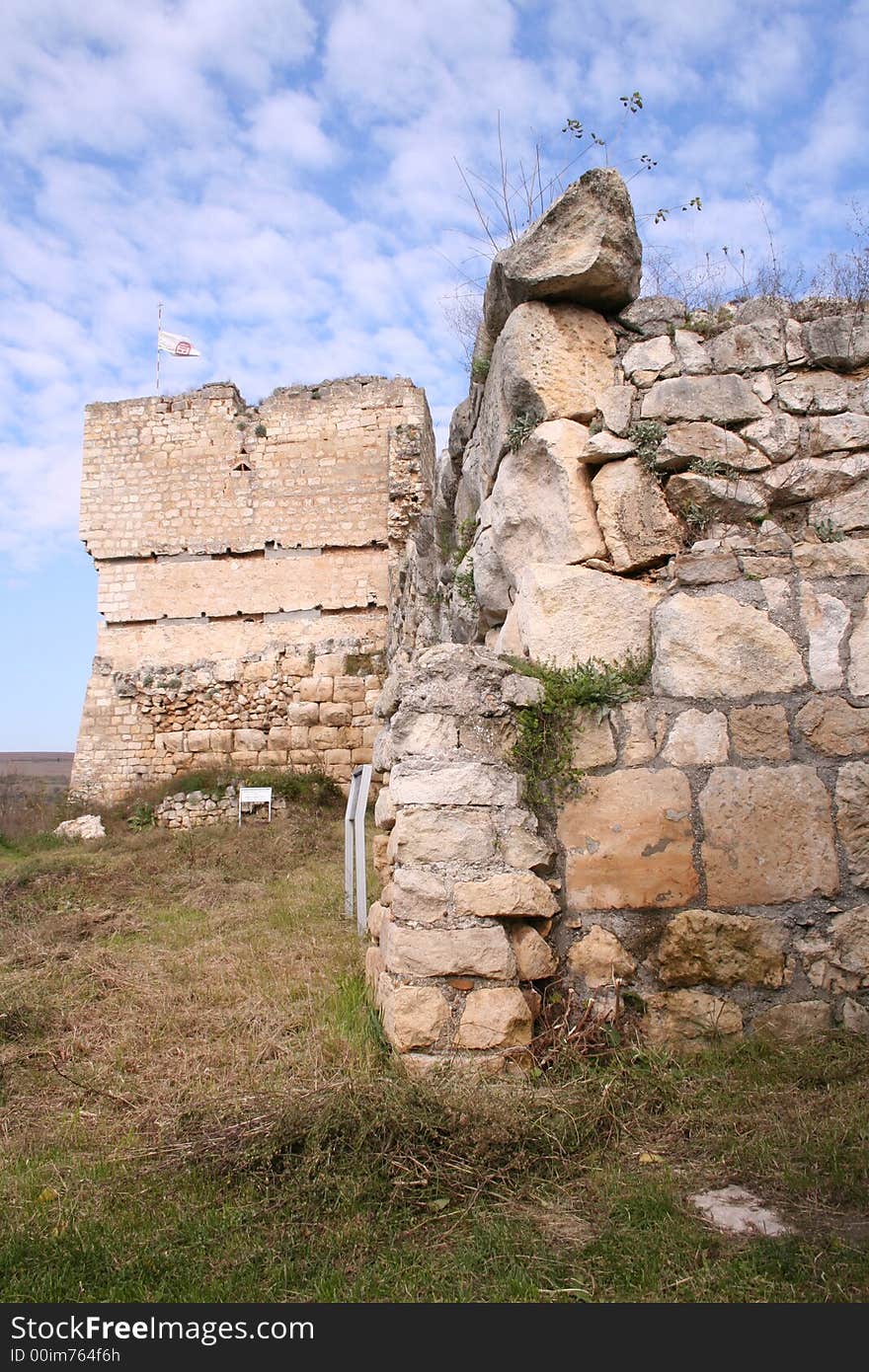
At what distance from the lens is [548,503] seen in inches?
149

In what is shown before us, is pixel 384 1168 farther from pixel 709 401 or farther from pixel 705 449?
pixel 709 401

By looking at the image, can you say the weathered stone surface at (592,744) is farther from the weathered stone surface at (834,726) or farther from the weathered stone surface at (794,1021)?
the weathered stone surface at (794,1021)

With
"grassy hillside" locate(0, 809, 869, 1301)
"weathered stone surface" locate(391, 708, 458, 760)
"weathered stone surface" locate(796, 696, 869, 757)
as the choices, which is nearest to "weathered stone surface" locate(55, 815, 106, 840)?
"grassy hillside" locate(0, 809, 869, 1301)

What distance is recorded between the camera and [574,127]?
13.4ft

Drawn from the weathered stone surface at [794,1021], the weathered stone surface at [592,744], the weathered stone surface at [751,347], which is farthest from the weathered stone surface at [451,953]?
the weathered stone surface at [751,347]

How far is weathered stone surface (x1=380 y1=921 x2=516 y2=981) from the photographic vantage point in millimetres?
2988

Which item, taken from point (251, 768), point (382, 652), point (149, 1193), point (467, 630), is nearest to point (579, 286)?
point (467, 630)

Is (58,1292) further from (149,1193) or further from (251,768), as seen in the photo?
(251,768)

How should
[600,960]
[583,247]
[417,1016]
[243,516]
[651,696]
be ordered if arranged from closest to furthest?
[417,1016], [600,960], [651,696], [583,247], [243,516]

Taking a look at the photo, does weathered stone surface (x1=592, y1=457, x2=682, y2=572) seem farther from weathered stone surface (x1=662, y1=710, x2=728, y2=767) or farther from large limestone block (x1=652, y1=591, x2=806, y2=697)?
weathered stone surface (x1=662, y1=710, x2=728, y2=767)

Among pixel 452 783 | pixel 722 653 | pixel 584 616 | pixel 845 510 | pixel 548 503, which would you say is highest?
pixel 548 503

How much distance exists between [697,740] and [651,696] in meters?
0.23

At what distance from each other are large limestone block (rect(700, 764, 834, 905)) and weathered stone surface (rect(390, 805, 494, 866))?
775 millimetres

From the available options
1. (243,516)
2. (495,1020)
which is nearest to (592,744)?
(495,1020)
